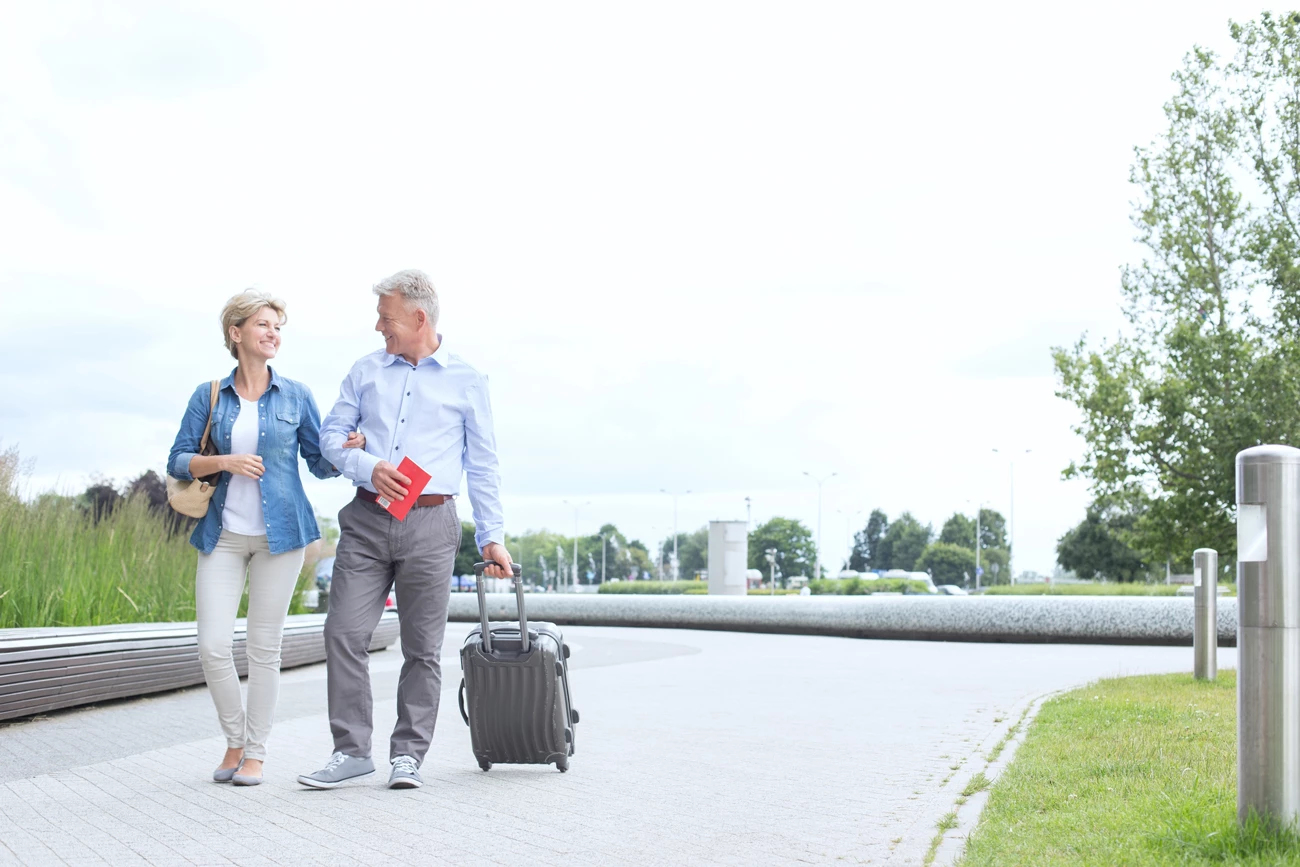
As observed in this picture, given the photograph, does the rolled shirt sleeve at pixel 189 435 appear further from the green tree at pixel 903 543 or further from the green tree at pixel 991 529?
the green tree at pixel 991 529

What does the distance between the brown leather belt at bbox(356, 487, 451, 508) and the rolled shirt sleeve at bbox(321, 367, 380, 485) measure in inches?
3.1

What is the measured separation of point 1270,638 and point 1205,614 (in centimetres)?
749

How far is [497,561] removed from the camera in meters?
5.70

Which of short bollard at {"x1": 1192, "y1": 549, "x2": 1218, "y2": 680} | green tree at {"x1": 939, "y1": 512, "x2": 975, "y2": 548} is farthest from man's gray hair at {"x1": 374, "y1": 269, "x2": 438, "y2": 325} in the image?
green tree at {"x1": 939, "y1": 512, "x2": 975, "y2": 548}

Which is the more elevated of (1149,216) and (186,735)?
(1149,216)

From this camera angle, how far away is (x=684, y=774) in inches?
243

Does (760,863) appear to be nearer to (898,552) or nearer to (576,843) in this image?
(576,843)

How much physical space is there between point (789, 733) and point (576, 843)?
3.66 metres

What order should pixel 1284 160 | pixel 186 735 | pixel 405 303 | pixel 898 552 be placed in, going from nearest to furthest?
pixel 405 303
pixel 186 735
pixel 1284 160
pixel 898 552

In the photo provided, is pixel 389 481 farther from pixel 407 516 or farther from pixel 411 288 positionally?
pixel 411 288

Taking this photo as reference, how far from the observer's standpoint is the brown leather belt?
5559 millimetres

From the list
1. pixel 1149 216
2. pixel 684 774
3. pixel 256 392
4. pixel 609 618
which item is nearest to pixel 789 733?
pixel 684 774

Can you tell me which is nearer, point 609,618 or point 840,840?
point 840,840

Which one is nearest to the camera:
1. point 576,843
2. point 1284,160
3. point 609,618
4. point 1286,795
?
point 1286,795
